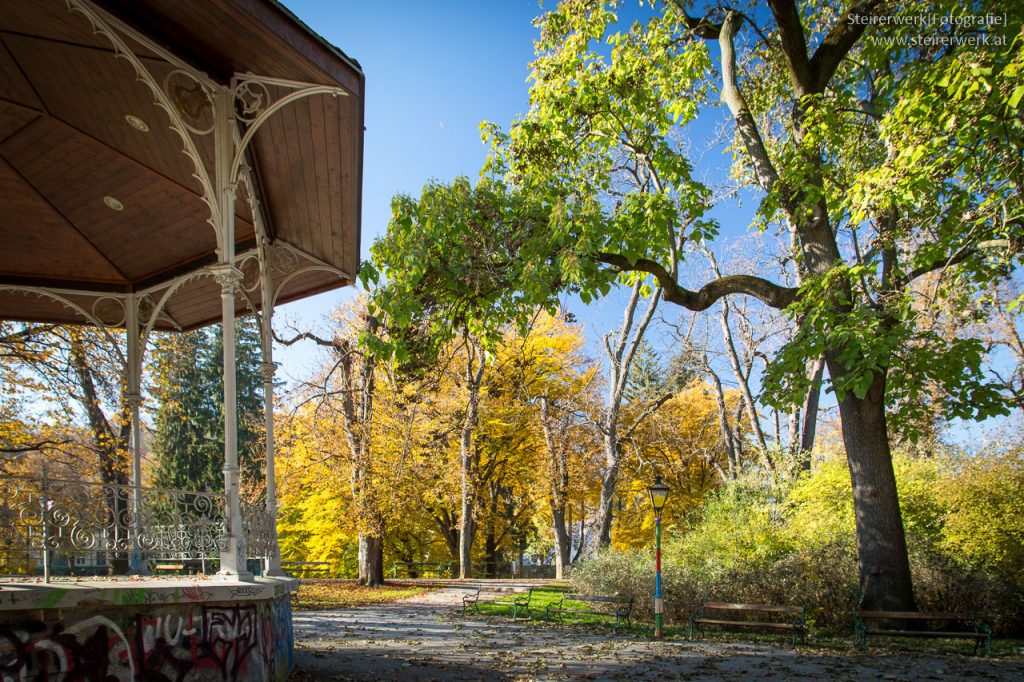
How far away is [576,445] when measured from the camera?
31.0m

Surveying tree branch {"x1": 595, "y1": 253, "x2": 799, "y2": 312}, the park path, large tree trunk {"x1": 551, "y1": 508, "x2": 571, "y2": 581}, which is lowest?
large tree trunk {"x1": 551, "y1": 508, "x2": 571, "y2": 581}

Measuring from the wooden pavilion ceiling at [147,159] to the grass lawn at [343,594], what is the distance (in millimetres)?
9189

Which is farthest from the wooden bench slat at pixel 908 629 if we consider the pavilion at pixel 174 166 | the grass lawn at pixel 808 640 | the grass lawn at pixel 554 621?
the pavilion at pixel 174 166

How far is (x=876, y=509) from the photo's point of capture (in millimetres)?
11844

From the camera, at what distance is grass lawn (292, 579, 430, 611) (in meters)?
18.7

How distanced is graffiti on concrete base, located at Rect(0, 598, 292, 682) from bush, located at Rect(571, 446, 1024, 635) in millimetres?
10797

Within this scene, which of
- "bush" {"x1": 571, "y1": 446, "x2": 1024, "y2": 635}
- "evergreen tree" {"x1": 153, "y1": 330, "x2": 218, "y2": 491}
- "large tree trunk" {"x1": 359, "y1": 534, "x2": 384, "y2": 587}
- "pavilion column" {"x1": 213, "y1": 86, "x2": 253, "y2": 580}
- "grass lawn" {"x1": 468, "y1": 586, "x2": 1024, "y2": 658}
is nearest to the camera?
"pavilion column" {"x1": 213, "y1": 86, "x2": 253, "y2": 580}

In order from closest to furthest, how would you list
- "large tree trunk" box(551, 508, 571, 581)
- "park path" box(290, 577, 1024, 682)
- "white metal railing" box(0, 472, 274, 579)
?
"white metal railing" box(0, 472, 274, 579)
"park path" box(290, 577, 1024, 682)
"large tree trunk" box(551, 508, 571, 581)

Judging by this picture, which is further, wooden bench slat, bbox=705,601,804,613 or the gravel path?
wooden bench slat, bbox=705,601,804,613

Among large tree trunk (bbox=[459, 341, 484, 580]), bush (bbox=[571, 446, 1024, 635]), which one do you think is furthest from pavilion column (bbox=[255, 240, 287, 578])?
large tree trunk (bbox=[459, 341, 484, 580])

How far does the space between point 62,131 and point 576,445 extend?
25057mm

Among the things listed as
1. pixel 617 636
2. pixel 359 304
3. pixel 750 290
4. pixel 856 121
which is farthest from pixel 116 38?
pixel 359 304

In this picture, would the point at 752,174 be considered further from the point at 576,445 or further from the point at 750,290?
the point at 576,445

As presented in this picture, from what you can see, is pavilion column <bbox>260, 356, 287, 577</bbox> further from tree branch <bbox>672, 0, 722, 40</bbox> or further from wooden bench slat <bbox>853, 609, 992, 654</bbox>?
tree branch <bbox>672, 0, 722, 40</bbox>
